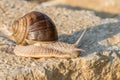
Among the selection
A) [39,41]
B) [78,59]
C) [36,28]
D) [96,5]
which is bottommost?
[96,5]

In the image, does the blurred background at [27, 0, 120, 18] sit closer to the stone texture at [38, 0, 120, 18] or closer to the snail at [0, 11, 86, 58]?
the stone texture at [38, 0, 120, 18]

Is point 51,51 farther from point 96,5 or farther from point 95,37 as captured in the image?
point 96,5

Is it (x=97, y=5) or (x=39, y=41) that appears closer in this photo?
(x=39, y=41)

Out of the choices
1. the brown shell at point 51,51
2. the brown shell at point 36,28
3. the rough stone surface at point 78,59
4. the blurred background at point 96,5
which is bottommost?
the blurred background at point 96,5

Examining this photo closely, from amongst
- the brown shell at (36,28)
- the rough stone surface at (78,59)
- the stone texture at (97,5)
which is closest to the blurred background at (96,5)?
the stone texture at (97,5)

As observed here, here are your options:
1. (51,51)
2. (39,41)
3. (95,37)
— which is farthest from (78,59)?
(95,37)

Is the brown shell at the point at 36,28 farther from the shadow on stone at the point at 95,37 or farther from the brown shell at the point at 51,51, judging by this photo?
the shadow on stone at the point at 95,37

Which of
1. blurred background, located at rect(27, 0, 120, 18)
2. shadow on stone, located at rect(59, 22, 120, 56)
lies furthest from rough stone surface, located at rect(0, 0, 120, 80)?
blurred background, located at rect(27, 0, 120, 18)
